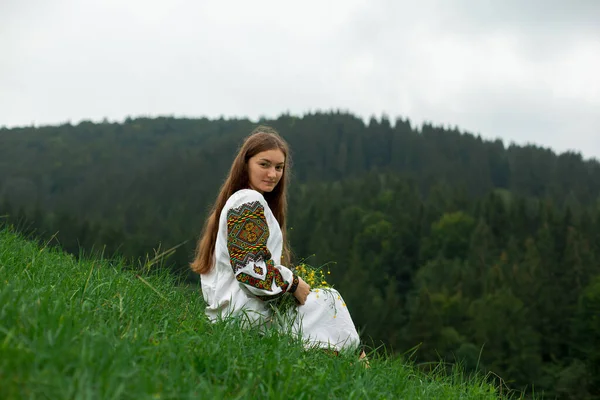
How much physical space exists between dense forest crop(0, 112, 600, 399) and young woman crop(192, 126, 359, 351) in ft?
4.23

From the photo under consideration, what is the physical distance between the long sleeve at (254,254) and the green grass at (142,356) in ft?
1.18

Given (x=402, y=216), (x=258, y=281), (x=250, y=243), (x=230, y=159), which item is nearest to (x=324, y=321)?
(x=258, y=281)

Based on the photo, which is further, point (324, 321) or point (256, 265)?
point (324, 321)

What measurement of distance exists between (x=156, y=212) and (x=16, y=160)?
30.7 m

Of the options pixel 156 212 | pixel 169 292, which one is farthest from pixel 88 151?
pixel 169 292

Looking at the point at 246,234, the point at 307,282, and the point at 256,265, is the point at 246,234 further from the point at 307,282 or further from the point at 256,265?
the point at 307,282

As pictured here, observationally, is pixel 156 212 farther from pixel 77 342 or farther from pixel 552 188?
pixel 77 342

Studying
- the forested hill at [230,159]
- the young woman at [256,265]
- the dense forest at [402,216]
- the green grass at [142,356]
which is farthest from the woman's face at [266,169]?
the forested hill at [230,159]

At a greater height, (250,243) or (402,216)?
(250,243)

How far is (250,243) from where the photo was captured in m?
3.93

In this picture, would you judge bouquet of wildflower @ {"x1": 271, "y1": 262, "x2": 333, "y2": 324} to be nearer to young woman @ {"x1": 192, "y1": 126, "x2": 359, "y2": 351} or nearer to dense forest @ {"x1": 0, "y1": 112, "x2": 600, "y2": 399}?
young woman @ {"x1": 192, "y1": 126, "x2": 359, "y2": 351}

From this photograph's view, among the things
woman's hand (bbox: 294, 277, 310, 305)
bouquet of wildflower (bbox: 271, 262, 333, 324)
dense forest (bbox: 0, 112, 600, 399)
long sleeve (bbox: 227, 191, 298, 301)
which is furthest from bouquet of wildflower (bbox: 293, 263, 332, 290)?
dense forest (bbox: 0, 112, 600, 399)

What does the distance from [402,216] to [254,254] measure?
11022 centimetres

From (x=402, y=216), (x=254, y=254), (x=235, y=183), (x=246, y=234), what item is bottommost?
(x=402, y=216)
